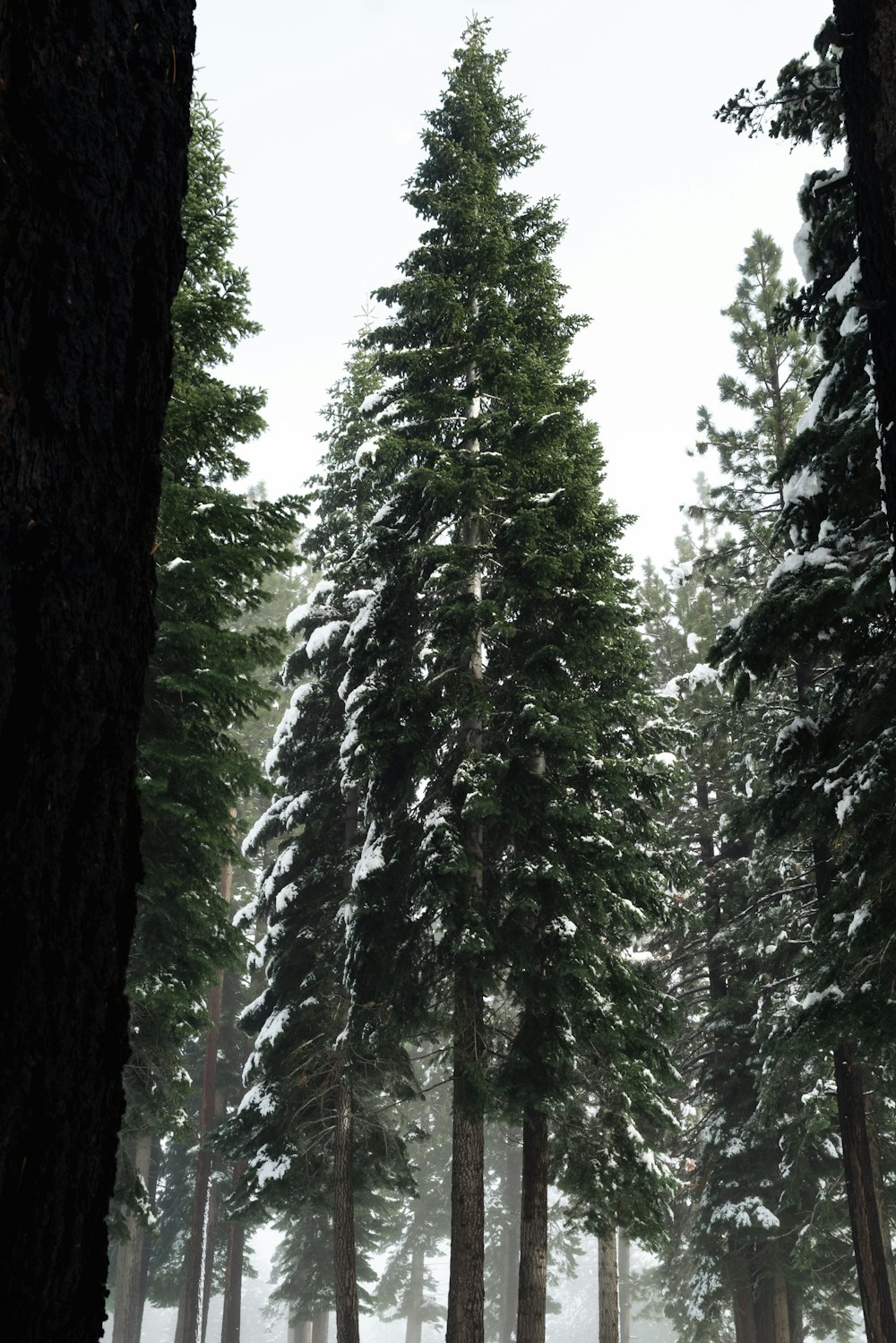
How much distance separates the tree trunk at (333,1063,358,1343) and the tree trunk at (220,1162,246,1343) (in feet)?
38.3

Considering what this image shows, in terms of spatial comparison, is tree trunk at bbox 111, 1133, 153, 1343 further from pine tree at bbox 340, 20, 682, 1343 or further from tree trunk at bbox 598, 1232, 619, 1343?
pine tree at bbox 340, 20, 682, 1343

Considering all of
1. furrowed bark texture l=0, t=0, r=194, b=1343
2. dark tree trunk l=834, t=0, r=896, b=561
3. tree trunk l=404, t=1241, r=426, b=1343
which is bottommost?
tree trunk l=404, t=1241, r=426, b=1343

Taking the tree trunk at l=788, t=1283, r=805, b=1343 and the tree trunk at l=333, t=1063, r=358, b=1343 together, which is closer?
the tree trunk at l=333, t=1063, r=358, b=1343

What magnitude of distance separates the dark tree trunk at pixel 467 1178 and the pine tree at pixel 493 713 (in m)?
0.03

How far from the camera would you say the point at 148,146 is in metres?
1.56

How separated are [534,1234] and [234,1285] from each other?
1920 cm

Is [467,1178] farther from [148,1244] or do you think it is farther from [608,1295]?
[148,1244]

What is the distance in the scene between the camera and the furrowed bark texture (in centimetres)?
116

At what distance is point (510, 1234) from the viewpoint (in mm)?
40906

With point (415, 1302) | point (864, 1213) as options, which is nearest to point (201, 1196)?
point (864, 1213)

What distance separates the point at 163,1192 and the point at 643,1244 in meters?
23.1

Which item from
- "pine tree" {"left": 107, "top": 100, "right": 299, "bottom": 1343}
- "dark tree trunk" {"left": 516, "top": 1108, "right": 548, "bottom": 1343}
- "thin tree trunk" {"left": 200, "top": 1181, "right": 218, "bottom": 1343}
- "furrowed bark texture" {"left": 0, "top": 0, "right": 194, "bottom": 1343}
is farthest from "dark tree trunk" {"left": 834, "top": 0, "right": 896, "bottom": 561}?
"thin tree trunk" {"left": 200, "top": 1181, "right": 218, "bottom": 1343}

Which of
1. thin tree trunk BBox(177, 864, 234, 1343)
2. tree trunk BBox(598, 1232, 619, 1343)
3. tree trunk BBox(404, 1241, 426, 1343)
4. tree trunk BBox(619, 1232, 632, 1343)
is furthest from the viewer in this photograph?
tree trunk BBox(404, 1241, 426, 1343)

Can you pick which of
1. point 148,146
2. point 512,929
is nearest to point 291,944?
point 512,929
